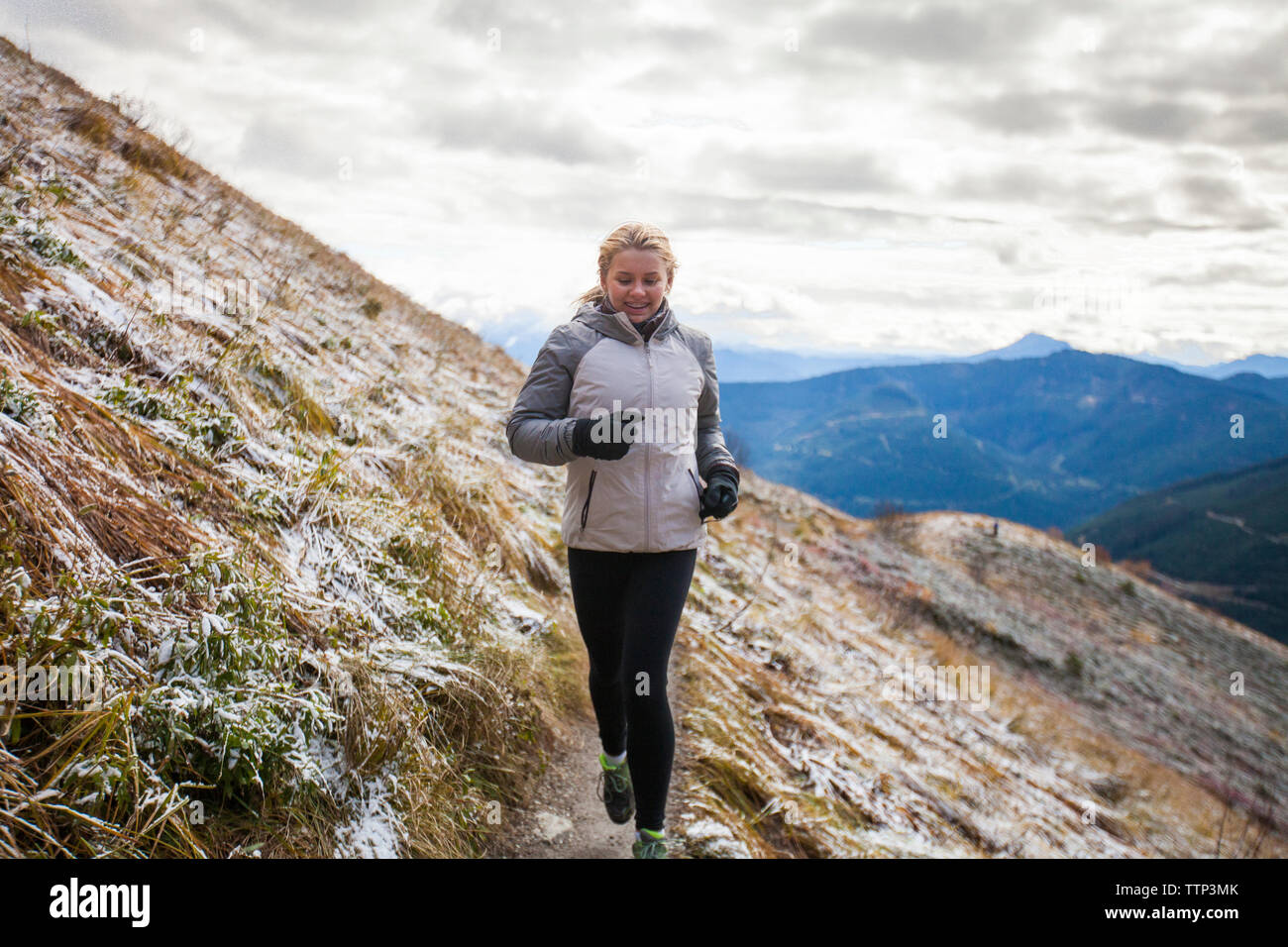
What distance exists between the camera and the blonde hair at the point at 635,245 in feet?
10.4

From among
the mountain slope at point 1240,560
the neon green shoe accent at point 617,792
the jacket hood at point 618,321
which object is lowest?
the mountain slope at point 1240,560

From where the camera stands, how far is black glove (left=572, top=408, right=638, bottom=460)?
280 cm

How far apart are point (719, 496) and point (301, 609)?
2.02m

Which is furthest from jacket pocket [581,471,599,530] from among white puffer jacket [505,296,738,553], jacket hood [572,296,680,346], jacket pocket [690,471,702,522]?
jacket hood [572,296,680,346]

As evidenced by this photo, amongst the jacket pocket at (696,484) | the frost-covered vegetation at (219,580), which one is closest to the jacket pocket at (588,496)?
the jacket pocket at (696,484)

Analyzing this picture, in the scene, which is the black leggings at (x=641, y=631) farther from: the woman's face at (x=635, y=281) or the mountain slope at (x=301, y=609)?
the woman's face at (x=635, y=281)

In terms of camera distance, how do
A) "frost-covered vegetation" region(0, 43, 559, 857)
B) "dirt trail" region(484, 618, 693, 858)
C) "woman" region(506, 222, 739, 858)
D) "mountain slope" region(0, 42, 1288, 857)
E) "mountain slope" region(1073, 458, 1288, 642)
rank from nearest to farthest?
"frost-covered vegetation" region(0, 43, 559, 857) → "mountain slope" region(0, 42, 1288, 857) → "woman" region(506, 222, 739, 858) → "dirt trail" region(484, 618, 693, 858) → "mountain slope" region(1073, 458, 1288, 642)

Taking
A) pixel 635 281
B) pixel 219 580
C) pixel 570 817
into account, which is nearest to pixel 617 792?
pixel 570 817

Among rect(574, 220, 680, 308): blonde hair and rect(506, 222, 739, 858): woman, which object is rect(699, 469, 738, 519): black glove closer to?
rect(506, 222, 739, 858): woman

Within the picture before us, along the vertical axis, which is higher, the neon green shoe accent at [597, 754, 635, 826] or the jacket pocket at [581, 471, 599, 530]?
the jacket pocket at [581, 471, 599, 530]

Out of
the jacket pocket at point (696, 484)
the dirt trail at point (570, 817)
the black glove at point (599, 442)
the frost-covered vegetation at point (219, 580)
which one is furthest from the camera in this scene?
the dirt trail at point (570, 817)

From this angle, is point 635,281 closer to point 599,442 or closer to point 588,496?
point 599,442

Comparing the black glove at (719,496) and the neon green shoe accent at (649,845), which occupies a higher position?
the black glove at (719,496)
